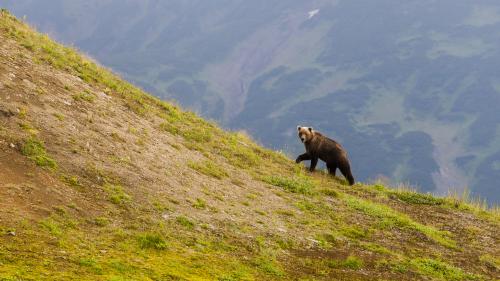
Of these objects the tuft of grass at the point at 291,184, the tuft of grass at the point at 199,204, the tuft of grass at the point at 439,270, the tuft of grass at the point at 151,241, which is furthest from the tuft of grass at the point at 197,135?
the tuft of grass at the point at 151,241

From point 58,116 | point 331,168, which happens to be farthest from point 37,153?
point 331,168

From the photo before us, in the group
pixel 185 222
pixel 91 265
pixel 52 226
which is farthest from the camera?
pixel 185 222

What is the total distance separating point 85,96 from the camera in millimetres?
20094

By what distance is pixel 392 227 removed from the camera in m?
17.6

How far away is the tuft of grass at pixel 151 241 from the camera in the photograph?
10.8 metres

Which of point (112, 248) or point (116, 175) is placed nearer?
point (112, 248)

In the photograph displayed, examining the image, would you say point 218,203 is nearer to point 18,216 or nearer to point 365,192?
point 18,216

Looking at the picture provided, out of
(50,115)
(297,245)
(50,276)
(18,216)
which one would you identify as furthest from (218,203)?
(50,276)

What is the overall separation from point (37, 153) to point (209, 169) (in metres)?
6.66

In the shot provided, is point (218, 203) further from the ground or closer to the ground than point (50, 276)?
further from the ground

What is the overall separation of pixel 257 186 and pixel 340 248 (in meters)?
5.50

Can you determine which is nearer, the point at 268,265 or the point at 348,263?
the point at 268,265

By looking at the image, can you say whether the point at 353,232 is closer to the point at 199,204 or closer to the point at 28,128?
the point at 199,204

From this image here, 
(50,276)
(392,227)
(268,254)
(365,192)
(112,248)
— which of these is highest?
(365,192)
